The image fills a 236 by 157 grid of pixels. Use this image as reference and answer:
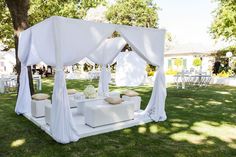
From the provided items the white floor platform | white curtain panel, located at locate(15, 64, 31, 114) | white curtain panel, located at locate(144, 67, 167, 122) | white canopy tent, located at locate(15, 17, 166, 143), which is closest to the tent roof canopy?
white canopy tent, located at locate(15, 17, 166, 143)

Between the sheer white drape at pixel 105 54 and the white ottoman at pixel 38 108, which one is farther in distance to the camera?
the sheer white drape at pixel 105 54

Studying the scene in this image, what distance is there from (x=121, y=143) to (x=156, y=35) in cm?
349

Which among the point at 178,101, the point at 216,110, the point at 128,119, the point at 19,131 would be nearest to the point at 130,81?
the point at 178,101

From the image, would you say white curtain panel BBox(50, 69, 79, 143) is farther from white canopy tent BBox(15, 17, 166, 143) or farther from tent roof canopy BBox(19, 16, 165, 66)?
tent roof canopy BBox(19, 16, 165, 66)

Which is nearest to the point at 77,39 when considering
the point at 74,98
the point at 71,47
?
the point at 71,47

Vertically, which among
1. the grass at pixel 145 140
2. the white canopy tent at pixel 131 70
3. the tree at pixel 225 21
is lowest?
the grass at pixel 145 140

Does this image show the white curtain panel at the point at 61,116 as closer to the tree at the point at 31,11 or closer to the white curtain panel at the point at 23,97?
the white curtain panel at the point at 23,97

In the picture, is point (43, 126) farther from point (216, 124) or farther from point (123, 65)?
point (123, 65)

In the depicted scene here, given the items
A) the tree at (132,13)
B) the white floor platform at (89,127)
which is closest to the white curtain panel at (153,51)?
the white floor platform at (89,127)

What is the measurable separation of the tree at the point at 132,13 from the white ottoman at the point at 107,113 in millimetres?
22566

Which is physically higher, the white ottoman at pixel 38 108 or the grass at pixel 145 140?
the white ottoman at pixel 38 108

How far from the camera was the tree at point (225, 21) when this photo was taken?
1891 cm

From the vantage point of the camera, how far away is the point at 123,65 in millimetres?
17062

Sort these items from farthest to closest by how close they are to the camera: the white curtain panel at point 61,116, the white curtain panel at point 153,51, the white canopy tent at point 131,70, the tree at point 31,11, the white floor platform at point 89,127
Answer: the white canopy tent at point 131,70
the tree at point 31,11
the white curtain panel at point 153,51
the white floor platform at point 89,127
the white curtain panel at point 61,116
